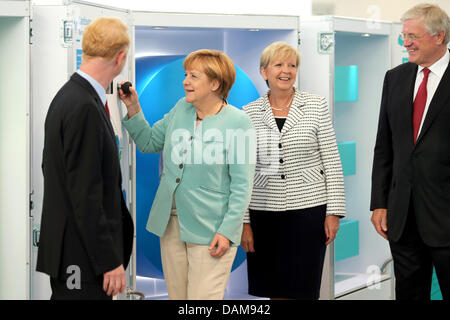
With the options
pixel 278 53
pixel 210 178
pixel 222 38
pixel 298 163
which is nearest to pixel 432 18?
pixel 278 53

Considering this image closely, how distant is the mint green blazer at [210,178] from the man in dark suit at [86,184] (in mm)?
589

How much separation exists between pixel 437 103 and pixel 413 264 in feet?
2.42

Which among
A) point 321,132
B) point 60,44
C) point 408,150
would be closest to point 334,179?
point 321,132

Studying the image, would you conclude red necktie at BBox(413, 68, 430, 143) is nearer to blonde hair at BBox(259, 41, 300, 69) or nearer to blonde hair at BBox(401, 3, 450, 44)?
blonde hair at BBox(401, 3, 450, 44)

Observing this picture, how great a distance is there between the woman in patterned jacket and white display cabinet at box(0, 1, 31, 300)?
1.12m

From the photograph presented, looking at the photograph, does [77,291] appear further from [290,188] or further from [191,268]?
[290,188]

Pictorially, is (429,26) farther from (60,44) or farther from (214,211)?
(60,44)

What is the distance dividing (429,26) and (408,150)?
558 millimetres

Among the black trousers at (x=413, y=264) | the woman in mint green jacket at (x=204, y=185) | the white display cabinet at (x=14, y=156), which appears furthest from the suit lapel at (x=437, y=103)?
the white display cabinet at (x=14, y=156)

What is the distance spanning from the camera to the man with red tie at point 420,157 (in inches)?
121

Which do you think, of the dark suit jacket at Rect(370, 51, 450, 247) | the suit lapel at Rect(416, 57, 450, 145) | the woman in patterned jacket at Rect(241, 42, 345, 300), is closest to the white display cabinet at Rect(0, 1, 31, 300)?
the woman in patterned jacket at Rect(241, 42, 345, 300)

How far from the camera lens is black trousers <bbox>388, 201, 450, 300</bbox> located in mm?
3148

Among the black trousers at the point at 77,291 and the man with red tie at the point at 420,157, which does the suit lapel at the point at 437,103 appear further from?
the black trousers at the point at 77,291

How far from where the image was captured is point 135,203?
3.80 metres
